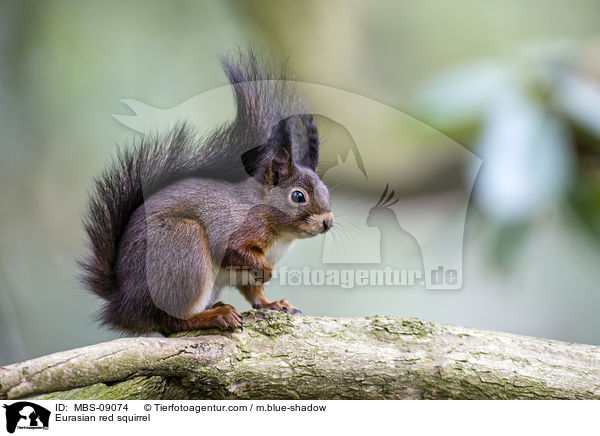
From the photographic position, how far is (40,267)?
1.99 m

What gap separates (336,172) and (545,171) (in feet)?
2.02

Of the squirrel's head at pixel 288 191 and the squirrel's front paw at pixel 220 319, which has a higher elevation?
the squirrel's head at pixel 288 191

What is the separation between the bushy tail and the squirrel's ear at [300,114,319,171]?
0.04 m

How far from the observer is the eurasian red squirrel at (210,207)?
1.50m

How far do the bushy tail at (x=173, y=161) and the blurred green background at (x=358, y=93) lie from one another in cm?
12

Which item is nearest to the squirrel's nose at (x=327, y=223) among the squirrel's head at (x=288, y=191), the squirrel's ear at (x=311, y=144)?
the squirrel's head at (x=288, y=191)

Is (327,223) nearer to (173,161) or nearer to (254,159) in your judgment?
(254,159)

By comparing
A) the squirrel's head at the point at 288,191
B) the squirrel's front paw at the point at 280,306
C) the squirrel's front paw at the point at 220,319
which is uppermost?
the squirrel's head at the point at 288,191

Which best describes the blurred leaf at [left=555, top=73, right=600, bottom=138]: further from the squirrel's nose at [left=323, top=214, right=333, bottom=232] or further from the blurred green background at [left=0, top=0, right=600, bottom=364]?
the squirrel's nose at [left=323, top=214, right=333, bottom=232]

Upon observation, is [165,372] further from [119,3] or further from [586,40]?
[586,40]

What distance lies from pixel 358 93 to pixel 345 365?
3.27ft
